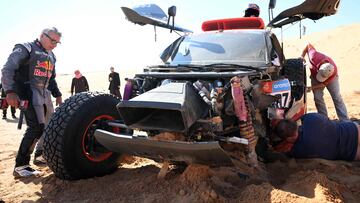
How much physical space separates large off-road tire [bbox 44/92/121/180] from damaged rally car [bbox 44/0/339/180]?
1 cm

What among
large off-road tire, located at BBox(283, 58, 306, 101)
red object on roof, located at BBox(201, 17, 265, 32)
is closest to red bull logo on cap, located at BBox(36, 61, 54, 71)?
red object on roof, located at BBox(201, 17, 265, 32)

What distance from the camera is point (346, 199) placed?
11.7 ft

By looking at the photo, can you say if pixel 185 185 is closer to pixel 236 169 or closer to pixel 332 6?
pixel 236 169

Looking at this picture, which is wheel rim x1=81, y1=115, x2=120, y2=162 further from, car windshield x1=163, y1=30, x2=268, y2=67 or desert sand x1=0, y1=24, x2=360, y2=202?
car windshield x1=163, y1=30, x2=268, y2=67

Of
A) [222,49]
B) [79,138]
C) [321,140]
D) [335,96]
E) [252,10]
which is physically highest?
[252,10]

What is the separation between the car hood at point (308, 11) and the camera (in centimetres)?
547

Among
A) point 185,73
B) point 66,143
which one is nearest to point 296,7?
point 185,73

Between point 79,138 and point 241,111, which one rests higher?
point 241,111

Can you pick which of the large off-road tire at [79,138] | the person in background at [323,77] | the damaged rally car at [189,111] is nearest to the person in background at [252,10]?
the person in background at [323,77]

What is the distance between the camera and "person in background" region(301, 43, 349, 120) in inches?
268

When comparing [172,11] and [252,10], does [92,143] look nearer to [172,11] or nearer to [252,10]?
[172,11]

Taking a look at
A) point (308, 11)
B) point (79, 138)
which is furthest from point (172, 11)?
point (79, 138)

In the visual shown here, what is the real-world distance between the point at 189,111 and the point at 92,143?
1438 mm

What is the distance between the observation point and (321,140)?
4684 millimetres
